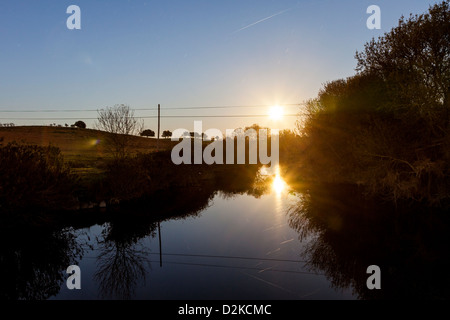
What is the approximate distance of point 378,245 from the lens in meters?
11.9

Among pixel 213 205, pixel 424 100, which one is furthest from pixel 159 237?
pixel 424 100

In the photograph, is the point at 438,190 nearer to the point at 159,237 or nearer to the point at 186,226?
the point at 186,226

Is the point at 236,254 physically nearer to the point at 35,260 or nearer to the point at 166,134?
the point at 35,260

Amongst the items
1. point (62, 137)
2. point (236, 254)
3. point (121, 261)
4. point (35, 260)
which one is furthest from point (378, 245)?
point (62, 137)

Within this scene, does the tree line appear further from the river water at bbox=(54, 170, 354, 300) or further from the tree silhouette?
the tree silhouette

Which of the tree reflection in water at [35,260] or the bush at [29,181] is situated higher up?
the bush at [29,181]

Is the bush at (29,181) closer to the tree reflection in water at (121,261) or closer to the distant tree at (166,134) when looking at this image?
the tree reflection in water at (121,261)

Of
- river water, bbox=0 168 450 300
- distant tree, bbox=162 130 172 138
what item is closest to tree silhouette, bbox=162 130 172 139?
distant tree, bbox=162 130 172 138

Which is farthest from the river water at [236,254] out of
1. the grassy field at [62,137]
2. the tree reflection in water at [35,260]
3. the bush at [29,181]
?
the grassy field at [62,137]

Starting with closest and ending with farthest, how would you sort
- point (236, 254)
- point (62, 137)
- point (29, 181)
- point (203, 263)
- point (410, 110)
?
point (203, 263)
point (236, 254)
point (29, 181)
point (410, 110)
point (62, 137)

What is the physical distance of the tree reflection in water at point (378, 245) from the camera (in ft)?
27.5

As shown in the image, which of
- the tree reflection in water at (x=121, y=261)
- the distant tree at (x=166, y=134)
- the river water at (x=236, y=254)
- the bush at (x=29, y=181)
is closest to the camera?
the river water at (x=236, y=254)

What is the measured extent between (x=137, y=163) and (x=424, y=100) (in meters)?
21.7

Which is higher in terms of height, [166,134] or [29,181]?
[166,134]
